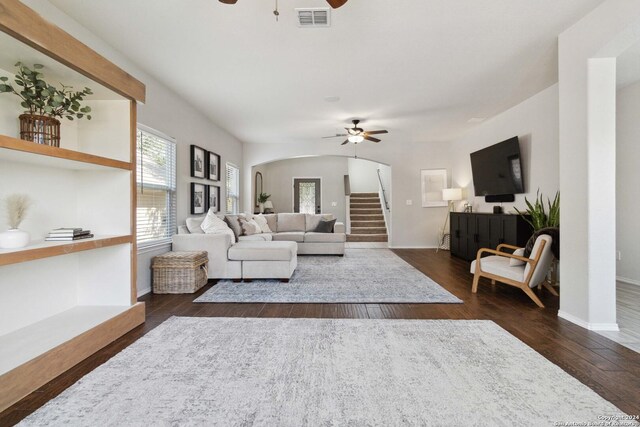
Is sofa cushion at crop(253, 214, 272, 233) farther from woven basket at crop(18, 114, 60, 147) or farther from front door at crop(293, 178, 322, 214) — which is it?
woven basket at crop(18, 114, 60, 147)

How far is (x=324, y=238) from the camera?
6477mm

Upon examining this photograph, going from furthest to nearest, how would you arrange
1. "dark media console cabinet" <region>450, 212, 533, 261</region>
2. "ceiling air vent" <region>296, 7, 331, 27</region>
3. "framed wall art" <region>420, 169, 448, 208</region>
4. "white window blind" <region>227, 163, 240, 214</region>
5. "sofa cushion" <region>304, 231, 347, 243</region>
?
1. "framed wall art" <region>420, 169, 448, 208</region>
2. "white window blind" <region>227, 163, 240, 214</region>
3. "sofa cushion" <region>304, 231, 347, 243</region>
4. "dark media console cabinet" <region>450, 212, 533, 261</region>
5. "ceiling air vent" <region>296, 7, 331, 27</region>

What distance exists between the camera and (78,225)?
258 centimetres

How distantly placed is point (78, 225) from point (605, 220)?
14.6ft

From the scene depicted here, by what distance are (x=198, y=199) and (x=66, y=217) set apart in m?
2.64

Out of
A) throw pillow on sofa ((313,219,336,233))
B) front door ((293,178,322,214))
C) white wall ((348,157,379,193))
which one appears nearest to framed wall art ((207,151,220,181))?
throw pillow on sofa ((313,219,336,233))

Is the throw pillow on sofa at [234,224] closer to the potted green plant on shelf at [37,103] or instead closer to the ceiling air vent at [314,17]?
the potted green plant on shelf at [37,103]

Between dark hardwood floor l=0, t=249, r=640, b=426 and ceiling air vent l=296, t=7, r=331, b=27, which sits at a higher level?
ceiling air vent l=296, t=7, r=331, b=27

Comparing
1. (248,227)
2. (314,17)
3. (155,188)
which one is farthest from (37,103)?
(248,227)

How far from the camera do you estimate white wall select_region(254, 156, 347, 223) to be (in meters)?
11.2

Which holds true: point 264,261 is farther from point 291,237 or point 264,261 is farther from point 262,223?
point 262,223

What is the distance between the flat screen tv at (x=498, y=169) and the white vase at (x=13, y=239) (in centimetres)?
594

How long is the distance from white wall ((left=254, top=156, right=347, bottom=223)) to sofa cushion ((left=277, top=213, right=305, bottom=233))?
150 inches

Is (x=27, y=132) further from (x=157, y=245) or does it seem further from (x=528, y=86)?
A: (x=528, y=86)
